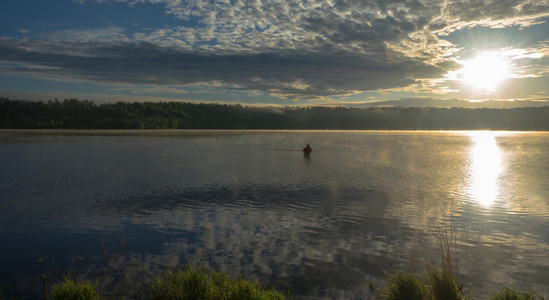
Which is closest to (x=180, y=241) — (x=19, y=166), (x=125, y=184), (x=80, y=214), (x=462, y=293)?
(x=80, y=214)

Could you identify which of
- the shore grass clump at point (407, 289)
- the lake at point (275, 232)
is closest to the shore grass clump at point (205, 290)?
the lake at point (275, 232)

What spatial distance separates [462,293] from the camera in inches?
375

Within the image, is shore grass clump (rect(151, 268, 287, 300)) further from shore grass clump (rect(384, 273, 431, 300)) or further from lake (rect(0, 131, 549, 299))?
shore grass clump (rect(384, 273, 431, 300))

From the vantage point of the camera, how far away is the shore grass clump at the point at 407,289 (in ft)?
28.7

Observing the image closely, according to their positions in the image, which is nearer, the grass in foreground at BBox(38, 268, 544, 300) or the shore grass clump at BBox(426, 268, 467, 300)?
the grass in foreground at BBox(38, 268, 544, 300)

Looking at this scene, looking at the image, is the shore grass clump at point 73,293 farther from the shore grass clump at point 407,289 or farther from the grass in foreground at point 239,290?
the shore grass clump at point 407,289

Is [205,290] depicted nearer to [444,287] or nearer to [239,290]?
[239,290]

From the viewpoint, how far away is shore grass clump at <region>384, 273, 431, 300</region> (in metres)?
8.75

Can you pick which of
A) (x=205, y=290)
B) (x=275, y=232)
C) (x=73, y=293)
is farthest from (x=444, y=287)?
(x=73, y=293)

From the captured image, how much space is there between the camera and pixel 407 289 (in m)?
8.98

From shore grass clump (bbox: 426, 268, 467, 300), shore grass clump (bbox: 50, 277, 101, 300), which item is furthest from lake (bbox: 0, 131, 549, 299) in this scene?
shore grass clump (bbox: 50, 277, 101, 300)

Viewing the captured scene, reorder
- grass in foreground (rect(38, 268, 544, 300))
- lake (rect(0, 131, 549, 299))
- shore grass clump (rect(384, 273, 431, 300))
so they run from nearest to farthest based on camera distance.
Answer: grass in foreground (rect(38, 268, 544, 300)), shore grass clump (rect(384, 273, 431, 300)), lake (rect(0, 131, 549, 299))

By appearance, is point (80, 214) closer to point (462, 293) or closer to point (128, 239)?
point (128, 239)

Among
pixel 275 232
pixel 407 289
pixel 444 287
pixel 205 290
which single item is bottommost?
pixel 275 232
